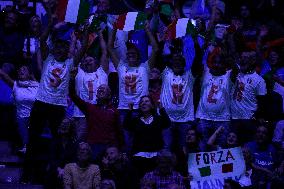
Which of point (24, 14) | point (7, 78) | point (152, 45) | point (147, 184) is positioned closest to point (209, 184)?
point (147, 184)

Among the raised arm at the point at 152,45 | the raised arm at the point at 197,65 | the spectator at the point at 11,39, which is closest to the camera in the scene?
the raised arm at the point at 152,45

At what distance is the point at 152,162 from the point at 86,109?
1184mm

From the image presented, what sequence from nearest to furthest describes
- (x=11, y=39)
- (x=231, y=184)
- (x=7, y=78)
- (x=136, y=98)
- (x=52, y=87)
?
1. (x=231, y=184)
2. (x=52, y=87)
3. (x=136, y=98)
4. (x=7, y=78)
5. (x=11, y=39)

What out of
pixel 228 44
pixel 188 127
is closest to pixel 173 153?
pixel 188 127

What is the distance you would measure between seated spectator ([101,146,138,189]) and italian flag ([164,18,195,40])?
2.48 meters

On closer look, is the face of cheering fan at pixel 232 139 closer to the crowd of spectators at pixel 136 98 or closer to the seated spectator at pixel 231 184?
the crowd of spectators at pixel 136 98

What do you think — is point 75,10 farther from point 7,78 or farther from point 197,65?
point 197,65

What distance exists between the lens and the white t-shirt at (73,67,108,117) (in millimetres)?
12500

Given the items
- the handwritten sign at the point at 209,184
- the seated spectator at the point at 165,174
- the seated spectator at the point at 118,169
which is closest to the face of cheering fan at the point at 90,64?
the seated spectator at the point at 118,169

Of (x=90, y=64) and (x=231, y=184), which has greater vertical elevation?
(x=90, y=64)

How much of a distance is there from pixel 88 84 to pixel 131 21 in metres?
1.14

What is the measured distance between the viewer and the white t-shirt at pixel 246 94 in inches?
495

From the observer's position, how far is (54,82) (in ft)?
40.4

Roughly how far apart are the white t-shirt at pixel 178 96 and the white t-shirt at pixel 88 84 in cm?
92
